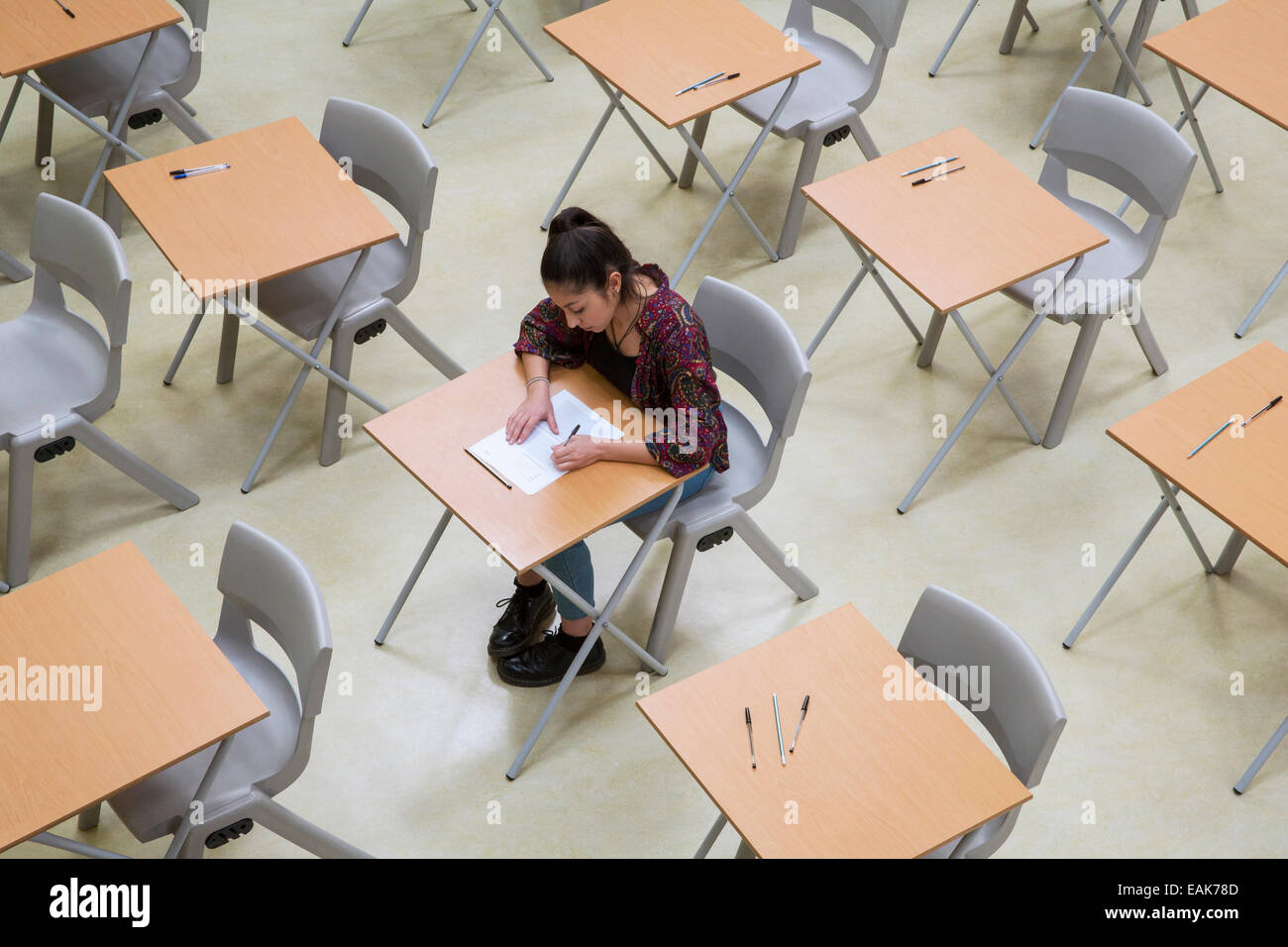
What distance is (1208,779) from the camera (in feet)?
12.2

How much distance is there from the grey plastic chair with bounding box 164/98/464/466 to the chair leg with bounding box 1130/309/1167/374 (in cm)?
231

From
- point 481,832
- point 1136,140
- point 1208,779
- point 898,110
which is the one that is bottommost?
point 481,832

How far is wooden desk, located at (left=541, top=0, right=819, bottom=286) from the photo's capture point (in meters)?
4.59

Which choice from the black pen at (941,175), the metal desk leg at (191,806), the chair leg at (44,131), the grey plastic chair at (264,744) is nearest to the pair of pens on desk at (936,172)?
the black pen at (941,175)

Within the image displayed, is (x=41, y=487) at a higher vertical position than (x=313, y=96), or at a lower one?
lower

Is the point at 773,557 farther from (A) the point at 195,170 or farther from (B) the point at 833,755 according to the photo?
(A) the point at 195,170

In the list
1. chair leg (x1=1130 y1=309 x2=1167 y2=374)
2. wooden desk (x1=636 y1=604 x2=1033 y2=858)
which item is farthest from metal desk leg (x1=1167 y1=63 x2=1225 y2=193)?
wooden desk (x1=636 y1=604 x2=1033 y2=858)

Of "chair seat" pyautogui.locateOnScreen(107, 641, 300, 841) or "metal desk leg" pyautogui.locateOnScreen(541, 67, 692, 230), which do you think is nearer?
"chair seat" pyautogui.locateOnScreen(107, 641, 300, 841)

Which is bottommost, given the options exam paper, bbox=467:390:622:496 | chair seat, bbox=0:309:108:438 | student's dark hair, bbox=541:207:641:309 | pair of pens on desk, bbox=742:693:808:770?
chair seat, bbox=0:309:108:438

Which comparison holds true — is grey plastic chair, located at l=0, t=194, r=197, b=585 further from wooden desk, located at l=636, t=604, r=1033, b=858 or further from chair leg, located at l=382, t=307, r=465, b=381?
wooden desk, located at l=636, t=604, r=1033, b=858

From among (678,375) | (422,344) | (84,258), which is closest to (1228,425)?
(678,375)
